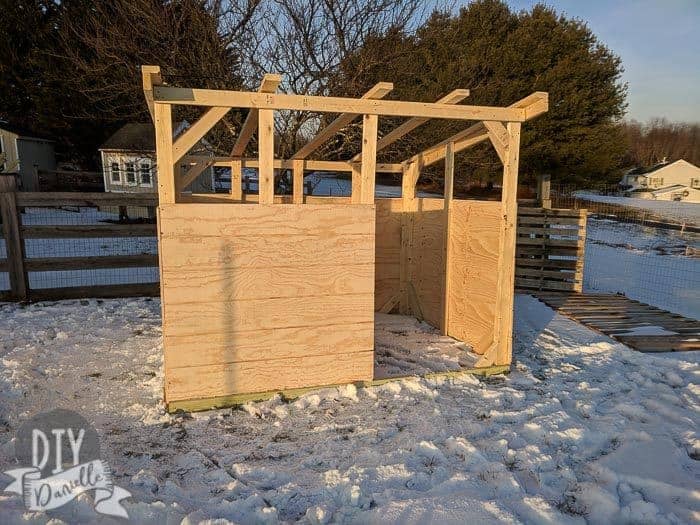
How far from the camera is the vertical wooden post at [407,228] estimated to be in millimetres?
6375

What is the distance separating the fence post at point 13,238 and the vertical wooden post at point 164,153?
Result: 15.0 feet

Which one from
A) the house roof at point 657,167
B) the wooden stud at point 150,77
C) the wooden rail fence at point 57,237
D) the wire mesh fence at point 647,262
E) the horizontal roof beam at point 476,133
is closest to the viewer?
the wooden stud at point 150,77

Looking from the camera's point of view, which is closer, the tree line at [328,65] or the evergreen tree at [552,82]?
the tree line at [328,65]

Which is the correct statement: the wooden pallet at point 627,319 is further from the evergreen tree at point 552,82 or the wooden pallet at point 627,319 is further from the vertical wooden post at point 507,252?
the evergreen tree at point 552,82

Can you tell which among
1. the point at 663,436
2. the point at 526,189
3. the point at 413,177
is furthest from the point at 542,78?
the point at 663,436

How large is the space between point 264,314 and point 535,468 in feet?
6.94

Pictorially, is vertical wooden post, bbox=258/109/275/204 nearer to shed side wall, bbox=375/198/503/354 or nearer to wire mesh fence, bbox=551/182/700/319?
shed side wall, bbox=375/198/503/354

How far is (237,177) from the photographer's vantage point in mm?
6305

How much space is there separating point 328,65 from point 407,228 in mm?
3538

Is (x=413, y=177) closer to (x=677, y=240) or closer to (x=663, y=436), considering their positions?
(x=663, y=436)

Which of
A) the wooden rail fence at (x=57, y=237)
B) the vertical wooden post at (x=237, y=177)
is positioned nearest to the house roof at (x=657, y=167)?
the vertical wooden post at (x=237, y=177)

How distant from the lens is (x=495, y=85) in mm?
13398

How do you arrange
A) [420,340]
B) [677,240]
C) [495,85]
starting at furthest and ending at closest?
[677,240], [495,85], [420,340]

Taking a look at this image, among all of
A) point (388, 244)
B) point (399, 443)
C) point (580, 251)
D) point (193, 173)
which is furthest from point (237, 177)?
point (580, 251)
